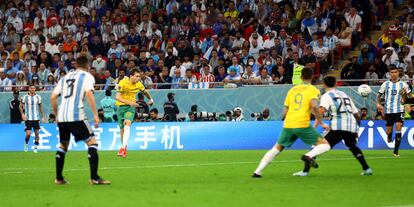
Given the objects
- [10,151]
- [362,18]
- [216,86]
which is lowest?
[10,151]

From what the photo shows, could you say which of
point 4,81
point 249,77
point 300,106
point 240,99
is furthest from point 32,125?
point 300,106

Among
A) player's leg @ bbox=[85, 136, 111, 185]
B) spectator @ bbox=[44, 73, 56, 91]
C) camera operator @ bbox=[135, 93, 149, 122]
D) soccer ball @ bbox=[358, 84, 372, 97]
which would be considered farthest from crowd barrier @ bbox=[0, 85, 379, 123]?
player's leg @ bbox=[85, 136, 111, 185]

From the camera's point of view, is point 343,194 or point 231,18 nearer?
point 343,194

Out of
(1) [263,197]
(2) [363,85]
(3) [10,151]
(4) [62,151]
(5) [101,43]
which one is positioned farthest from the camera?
(5) [101,43]

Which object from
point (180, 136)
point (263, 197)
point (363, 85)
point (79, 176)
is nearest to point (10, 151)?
point (180, 136)

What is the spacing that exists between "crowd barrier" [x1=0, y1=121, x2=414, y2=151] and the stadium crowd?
2.32m

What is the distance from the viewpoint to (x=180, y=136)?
101ft

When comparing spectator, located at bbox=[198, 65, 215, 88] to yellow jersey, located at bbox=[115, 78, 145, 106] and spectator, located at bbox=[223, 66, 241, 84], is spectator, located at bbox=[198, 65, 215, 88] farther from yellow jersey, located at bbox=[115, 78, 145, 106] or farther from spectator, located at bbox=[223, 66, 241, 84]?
yellow jersey, located at bbox=[115, 78, 145, 106]

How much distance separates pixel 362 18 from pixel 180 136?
8921 millimetres

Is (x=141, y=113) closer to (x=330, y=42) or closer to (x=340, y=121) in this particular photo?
(x=330, y=42)

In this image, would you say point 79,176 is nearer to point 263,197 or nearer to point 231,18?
point 263,197

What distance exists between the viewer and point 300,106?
16.5 metres

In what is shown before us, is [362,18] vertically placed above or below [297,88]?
above

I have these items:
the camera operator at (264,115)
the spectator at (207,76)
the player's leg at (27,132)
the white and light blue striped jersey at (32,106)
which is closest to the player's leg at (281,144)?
the camera operator at (264,115)
